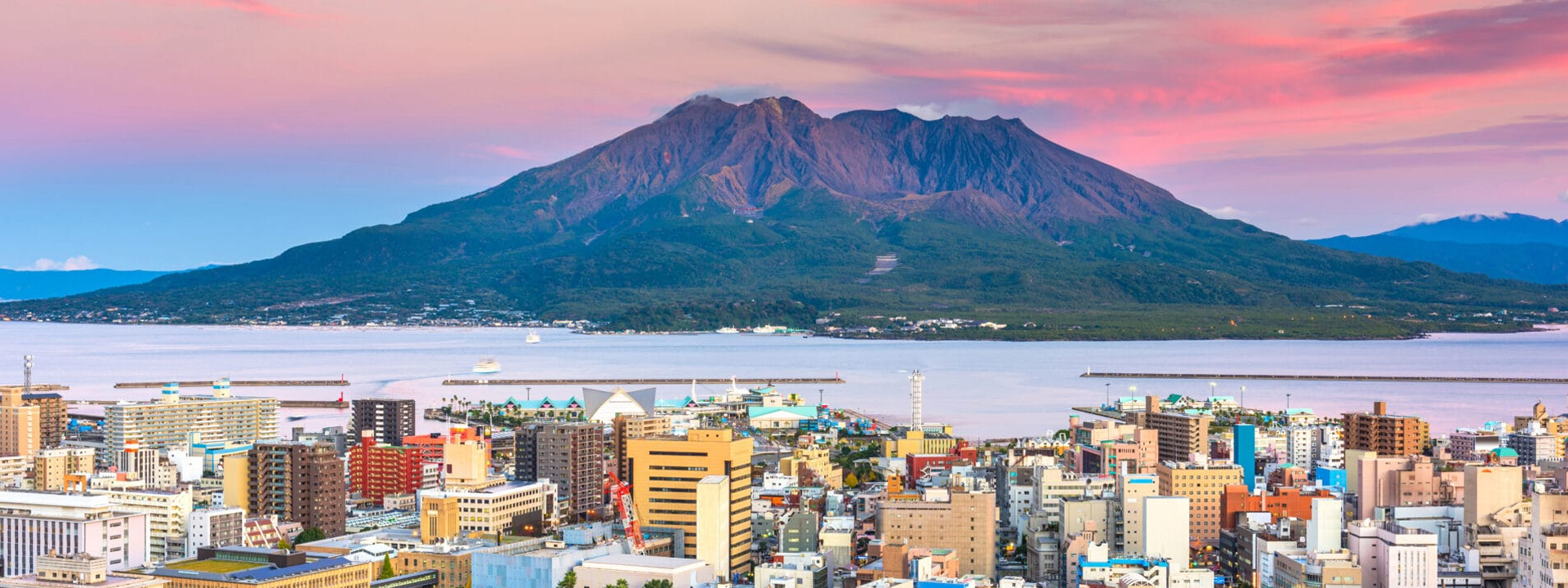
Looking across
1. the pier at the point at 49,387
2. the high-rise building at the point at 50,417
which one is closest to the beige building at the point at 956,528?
the high-rise building at the point at 50,417

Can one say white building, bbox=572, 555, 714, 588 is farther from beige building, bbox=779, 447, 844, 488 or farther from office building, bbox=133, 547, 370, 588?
beige building, bbox=779, 447, 844, 488

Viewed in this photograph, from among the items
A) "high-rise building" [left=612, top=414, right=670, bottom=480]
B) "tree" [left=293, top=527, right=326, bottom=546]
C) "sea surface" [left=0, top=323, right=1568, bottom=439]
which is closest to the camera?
"tree" [left=293, top=527, right=326, bottom=546]

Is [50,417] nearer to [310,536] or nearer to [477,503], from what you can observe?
[310,536]

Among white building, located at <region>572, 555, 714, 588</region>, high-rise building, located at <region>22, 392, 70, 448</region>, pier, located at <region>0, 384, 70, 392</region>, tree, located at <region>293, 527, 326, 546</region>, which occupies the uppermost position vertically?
high-rise building, located at <region>22, 392, 70, 448</region>

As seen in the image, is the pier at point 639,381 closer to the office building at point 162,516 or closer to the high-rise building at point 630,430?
the high-rise building at point 630,430

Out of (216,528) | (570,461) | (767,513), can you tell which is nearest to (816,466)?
(570,461)

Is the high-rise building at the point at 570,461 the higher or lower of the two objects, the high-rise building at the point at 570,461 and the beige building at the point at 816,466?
the higher

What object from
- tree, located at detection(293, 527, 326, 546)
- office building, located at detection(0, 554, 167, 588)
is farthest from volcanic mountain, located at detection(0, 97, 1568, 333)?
office building, located at detection(0, 554, 167, 588)
